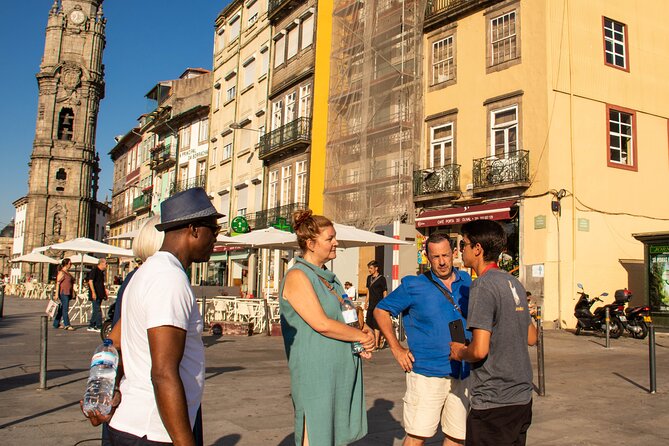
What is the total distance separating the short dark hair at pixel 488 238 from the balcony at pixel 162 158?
4552cm

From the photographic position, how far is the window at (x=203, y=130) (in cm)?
4297

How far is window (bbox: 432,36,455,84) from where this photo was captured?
2311 cm

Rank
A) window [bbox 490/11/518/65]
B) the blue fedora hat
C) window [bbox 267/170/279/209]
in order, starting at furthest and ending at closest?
1. window [bbox 267/170/279/209]
2. window [bbox 490/11/518/65]
3. the blue fedora hat

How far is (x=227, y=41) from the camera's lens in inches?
1633

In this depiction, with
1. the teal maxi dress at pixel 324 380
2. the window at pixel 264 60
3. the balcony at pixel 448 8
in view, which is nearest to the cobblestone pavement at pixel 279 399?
the teal maxi dress at pixel 324 380

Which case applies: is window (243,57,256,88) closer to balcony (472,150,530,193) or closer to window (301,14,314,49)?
window (301,14,314,49)

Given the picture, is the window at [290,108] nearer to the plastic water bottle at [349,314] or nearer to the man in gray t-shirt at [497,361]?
the plastic water bottle at [349,314]

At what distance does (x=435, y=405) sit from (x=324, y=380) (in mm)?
1211

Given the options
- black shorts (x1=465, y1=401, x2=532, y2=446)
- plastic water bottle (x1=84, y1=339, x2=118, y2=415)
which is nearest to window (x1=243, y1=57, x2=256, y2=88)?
black shorts (x1=465, y1=401, x2=532, y2=446)

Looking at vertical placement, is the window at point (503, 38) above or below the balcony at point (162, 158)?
below

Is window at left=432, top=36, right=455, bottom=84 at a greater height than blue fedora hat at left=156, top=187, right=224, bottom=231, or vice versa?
window at left=432, top=36, right=455, bottom=84

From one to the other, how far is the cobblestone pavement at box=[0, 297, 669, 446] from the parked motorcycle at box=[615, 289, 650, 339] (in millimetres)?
3432

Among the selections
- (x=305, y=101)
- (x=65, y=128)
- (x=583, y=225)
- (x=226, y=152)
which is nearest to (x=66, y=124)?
(x=65, y=128)

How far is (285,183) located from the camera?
31.4 metres
